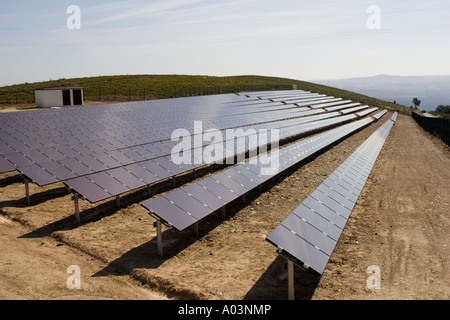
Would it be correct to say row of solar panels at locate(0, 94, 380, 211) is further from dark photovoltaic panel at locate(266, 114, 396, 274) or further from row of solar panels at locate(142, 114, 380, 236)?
dark photovoltaic panel at locate(266, 114, 396, 274)

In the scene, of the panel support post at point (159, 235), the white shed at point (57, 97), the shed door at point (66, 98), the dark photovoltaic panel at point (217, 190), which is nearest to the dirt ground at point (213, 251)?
the panel support post at point (159, 235)

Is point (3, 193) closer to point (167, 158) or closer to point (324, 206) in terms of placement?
point (167, 158)

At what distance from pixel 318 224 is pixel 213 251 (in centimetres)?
347

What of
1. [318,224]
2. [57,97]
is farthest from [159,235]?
[57,97]

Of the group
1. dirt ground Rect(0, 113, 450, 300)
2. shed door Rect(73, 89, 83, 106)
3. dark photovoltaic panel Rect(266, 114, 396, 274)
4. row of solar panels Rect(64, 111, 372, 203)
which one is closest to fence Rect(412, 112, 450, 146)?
dirt ground Rect(0, 113, 450, 300)

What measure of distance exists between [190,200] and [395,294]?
22.5ft

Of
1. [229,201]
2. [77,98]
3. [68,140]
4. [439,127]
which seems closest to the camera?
[229,201]

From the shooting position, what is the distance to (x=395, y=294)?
966 centimetres

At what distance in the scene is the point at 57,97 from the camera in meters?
51.1

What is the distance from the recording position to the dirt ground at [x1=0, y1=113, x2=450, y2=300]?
32.3 ft

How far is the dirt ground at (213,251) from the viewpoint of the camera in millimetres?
9859

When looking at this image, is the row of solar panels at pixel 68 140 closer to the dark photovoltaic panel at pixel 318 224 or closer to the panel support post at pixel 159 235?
the panel support post at pixel 159 235

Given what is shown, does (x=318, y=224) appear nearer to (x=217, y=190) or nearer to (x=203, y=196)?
(x=203, y=196)

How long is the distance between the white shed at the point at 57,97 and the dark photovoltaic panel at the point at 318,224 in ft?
141
